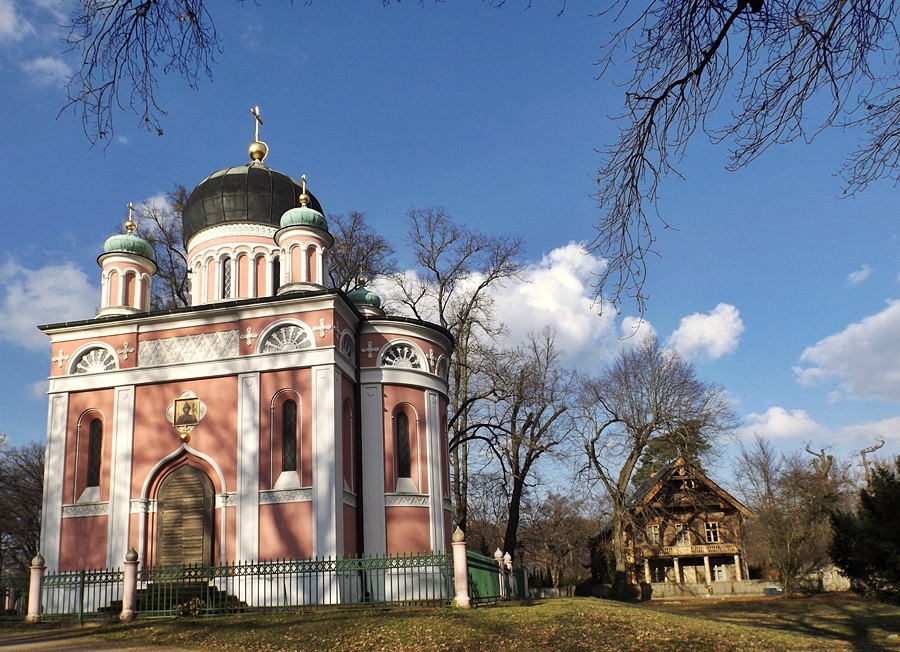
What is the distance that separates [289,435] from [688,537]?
87.7ft

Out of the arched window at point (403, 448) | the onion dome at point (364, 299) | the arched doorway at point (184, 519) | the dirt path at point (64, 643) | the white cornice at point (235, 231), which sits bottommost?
the dirt path at point (64, 643)

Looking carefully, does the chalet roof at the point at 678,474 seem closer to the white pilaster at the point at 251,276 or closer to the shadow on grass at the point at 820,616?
the shadow on grass at the point at 820,616

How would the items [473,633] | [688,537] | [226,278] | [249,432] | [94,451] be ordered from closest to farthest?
[473,633] < [249,432] < [94,451] < [226,278] < [688,537]

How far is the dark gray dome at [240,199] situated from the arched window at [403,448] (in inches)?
301

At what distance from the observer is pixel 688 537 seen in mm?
39062

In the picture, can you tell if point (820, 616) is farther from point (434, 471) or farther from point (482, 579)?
point (434, 471)

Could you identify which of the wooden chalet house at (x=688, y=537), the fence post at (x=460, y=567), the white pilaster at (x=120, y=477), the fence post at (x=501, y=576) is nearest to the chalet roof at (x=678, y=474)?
the wooden chalet house at (x=688, y=537)

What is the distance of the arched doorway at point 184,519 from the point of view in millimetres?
17922

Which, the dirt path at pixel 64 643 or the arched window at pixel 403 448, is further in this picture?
the arched window at pixel 403 448

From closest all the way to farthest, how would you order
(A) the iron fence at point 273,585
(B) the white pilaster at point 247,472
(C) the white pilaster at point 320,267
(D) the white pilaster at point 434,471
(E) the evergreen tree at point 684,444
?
(A) the iron fence at point 273,585, (B) the white pilaster at point 247,472, (D) the white pilaster at point 434,471, (C) the white pilaster at point 320,267, (E) the evergreen tree at point 684,444

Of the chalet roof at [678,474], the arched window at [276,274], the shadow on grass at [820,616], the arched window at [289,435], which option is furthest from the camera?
the chalet roof at [678,474]

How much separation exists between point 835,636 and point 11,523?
37.3 metres

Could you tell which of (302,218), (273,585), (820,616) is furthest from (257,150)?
(820,616)

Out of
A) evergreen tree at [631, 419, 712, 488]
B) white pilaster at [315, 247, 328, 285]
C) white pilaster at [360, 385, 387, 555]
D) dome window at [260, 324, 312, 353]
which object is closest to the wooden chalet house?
evergreen tree at [631, 419, 712, 488]
